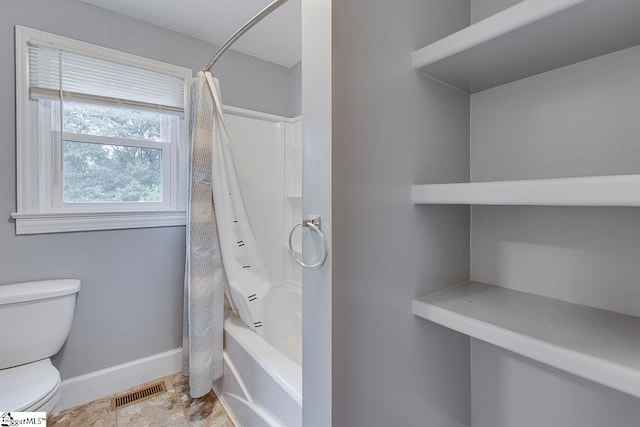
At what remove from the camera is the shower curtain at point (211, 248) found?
1.57 metres

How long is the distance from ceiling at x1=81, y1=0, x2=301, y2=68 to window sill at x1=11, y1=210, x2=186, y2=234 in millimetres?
1180

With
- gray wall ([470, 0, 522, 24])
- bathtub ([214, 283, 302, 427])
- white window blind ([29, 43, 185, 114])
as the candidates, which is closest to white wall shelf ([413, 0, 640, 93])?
gray wall ([470, 0, 522, 24])

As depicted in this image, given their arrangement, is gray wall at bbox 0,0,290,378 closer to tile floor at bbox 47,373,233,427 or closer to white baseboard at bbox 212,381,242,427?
tile floor at bbox 47,373,233,427

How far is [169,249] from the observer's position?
188 centimetres

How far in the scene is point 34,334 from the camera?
4.46 feet

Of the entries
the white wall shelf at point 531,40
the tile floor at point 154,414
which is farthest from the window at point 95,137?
the white wall shelf at point 531,40

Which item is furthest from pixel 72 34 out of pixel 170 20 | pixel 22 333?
pixel 22 333

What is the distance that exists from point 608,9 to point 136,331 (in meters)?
2.39

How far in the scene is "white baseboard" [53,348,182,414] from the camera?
5.21 ft

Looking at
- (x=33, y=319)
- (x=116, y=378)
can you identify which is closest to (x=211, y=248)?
(x=33, y=319)

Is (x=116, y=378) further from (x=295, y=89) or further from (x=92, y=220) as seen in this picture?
(x=295, y=89)

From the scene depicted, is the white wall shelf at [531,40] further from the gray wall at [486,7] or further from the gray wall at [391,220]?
the gray wall at [486,7]

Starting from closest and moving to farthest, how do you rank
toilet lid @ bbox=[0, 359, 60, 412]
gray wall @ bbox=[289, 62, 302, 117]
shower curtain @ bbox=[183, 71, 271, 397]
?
toilet lid @ bbox=[0, 359, 60, 412] < shower curtain @ bbox=[183, 71, 271, 397] < gray wall @ bbox=[289, 62, 302, 117]

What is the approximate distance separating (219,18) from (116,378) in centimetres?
227
